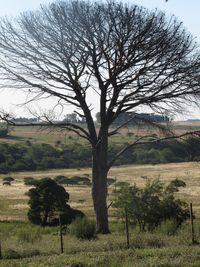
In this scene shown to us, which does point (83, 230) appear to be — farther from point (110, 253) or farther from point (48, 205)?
point (48, 205)

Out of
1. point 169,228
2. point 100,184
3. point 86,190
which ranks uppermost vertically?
point 100,184

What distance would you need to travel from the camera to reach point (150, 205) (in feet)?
68.9

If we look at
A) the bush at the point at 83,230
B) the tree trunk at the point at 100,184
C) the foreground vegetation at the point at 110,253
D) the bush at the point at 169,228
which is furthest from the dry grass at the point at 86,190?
the foreground vegetation at the point at 110,253

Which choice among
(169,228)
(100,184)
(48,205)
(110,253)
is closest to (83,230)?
(169,228)

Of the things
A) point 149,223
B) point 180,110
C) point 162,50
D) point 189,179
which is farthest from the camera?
point 189,179

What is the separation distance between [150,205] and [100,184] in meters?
3.81

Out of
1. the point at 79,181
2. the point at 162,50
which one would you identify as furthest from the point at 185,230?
the point at 79,181

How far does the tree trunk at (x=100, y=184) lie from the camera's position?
18.0m

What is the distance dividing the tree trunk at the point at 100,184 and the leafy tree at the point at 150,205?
2331 millimetres

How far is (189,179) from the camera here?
7300cm

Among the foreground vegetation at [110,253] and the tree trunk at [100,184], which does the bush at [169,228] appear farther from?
the tree trunk at [100,184]

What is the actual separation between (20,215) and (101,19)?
74.0ft

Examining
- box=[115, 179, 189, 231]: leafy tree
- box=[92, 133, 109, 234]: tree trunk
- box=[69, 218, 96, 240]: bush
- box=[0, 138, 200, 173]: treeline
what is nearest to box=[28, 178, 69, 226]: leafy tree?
box=[115, 179, 189, 231]: leafy tree

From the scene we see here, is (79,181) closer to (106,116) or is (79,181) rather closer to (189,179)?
(189,179)
